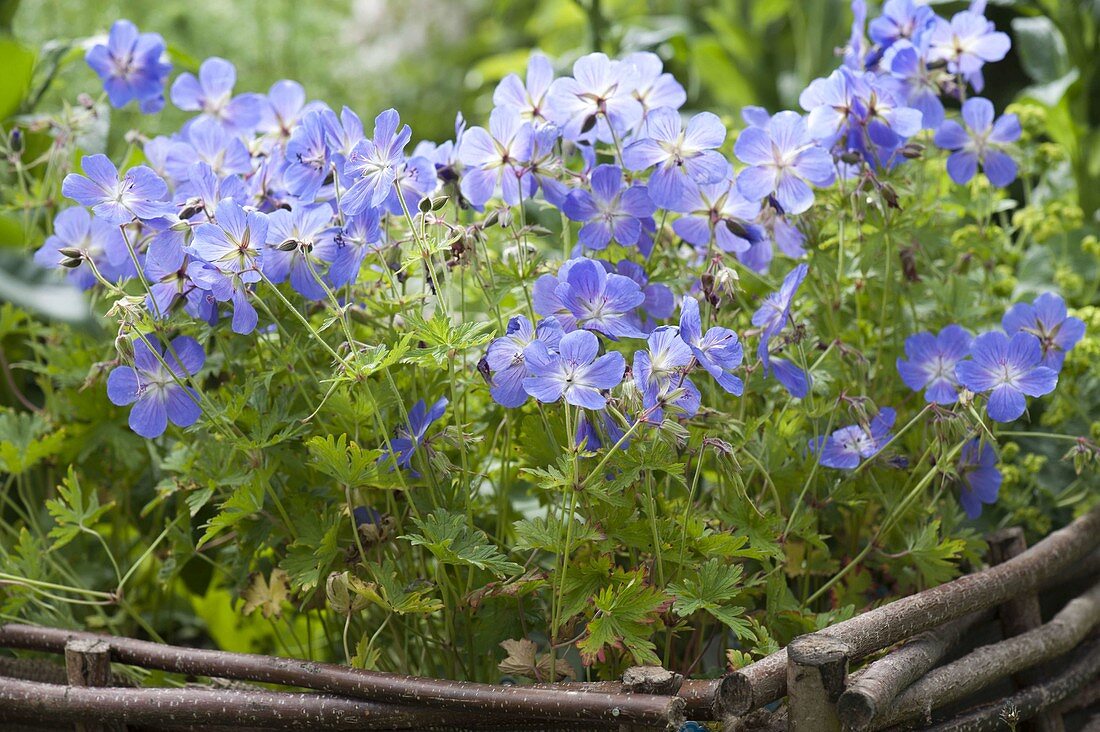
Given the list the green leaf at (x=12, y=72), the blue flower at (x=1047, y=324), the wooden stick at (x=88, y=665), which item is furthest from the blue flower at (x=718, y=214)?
the green leaf at (x=12, y=72)

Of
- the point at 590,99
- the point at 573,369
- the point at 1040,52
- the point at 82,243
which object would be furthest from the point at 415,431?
the point at 1040,52

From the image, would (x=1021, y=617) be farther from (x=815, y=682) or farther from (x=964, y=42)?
(x=964, y=42)

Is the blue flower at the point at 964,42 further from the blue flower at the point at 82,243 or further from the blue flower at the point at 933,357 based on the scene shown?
the blue flower at the point at 82,243

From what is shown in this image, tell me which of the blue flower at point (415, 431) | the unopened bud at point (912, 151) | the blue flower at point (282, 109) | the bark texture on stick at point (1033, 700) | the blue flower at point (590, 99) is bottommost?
the bark texture on stick at point (1033, 700)

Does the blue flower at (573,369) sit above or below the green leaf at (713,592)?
above

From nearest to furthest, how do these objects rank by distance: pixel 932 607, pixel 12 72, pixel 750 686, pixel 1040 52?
pixel 750 686
pixel 932 607
pixel 12 72
pixel 1040 52
